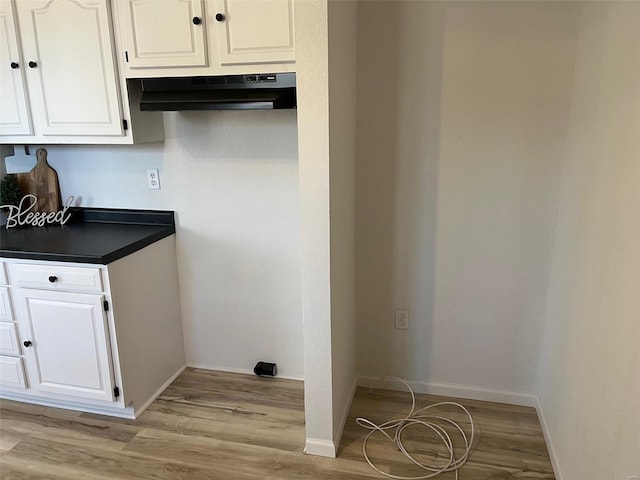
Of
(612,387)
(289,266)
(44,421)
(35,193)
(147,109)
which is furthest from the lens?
(35,193)

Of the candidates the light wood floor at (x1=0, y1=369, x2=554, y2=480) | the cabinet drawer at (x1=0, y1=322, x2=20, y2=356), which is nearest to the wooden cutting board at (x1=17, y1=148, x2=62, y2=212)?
the cabinet drawer at (x1=0, y1=322, x2=20, y2=356)

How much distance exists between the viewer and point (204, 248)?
281 centimetres

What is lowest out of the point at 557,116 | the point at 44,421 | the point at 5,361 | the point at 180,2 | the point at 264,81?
the point at 44,421

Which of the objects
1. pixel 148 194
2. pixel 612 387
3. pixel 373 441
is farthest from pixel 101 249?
pixel 612 387

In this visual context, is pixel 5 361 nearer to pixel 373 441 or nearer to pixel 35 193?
pixel 35 193

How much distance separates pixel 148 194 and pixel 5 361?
3.79ft

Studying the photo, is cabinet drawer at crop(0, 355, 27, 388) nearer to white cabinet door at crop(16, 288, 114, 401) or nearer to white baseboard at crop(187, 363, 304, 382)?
white cabinet door at crop(16, 288, 114, 401)

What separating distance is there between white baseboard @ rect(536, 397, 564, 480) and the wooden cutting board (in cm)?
291

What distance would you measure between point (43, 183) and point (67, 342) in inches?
41.0

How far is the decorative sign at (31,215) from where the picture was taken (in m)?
2.78

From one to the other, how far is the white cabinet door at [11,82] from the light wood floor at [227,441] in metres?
1.52

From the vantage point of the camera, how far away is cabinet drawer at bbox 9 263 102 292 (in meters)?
2.28

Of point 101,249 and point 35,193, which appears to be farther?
point 35,193

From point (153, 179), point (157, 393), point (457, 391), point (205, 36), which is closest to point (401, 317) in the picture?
point (457, 391)
